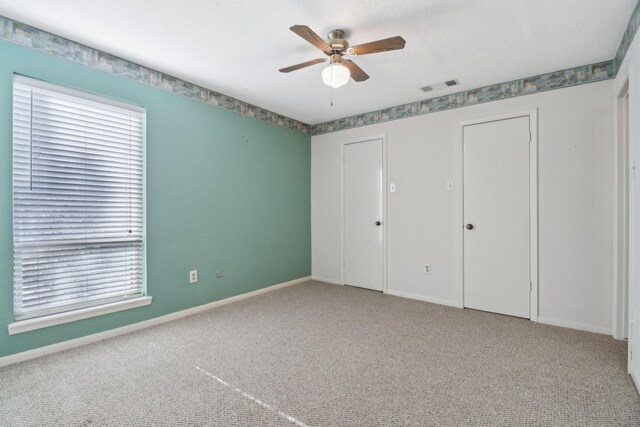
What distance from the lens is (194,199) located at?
3.38m

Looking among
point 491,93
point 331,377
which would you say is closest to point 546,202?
point 491,93

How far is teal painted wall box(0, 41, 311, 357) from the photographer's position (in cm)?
229

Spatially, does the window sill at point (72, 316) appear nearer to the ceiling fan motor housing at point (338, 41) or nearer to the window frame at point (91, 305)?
the window frame at point (91, 305)

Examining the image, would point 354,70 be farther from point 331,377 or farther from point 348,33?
point 331,377

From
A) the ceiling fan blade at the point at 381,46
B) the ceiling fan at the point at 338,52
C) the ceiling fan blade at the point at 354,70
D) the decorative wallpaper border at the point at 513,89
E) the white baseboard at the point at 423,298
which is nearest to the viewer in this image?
the ceiling fan blade at the point at 381,46

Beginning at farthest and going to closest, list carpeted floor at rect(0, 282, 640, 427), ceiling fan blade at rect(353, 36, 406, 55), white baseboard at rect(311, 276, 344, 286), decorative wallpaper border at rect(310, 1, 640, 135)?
white baseboard at rect(311, 276, 344, 286) → decorative wallpaper border at rect(310, 1, 640, 135) → ceiling fan blade at rect(353, 36, 406, 55) → carpeted floor at rect(0, 282, 640, 427)

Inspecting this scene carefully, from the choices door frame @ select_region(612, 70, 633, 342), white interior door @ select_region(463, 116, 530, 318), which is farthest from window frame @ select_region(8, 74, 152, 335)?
door frame @ select_region(612, 70, 633, 342)

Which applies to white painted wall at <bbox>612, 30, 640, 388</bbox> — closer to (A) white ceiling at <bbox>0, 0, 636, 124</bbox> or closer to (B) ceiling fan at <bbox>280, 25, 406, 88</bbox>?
(A) white ceiling at <bbox>0, 0, 636, 124</bbox>

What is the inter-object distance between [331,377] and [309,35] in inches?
89.6

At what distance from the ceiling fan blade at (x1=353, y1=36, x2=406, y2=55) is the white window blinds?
7.16ft

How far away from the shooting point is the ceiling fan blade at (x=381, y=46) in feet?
6.45

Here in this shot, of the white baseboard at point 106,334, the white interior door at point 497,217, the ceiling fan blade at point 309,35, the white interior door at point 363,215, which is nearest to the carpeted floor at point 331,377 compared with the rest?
the white baseboard at point 106,334

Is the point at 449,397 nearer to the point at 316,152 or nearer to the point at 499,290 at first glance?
the point at 499,290

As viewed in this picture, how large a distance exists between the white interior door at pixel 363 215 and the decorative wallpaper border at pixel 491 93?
352mm
